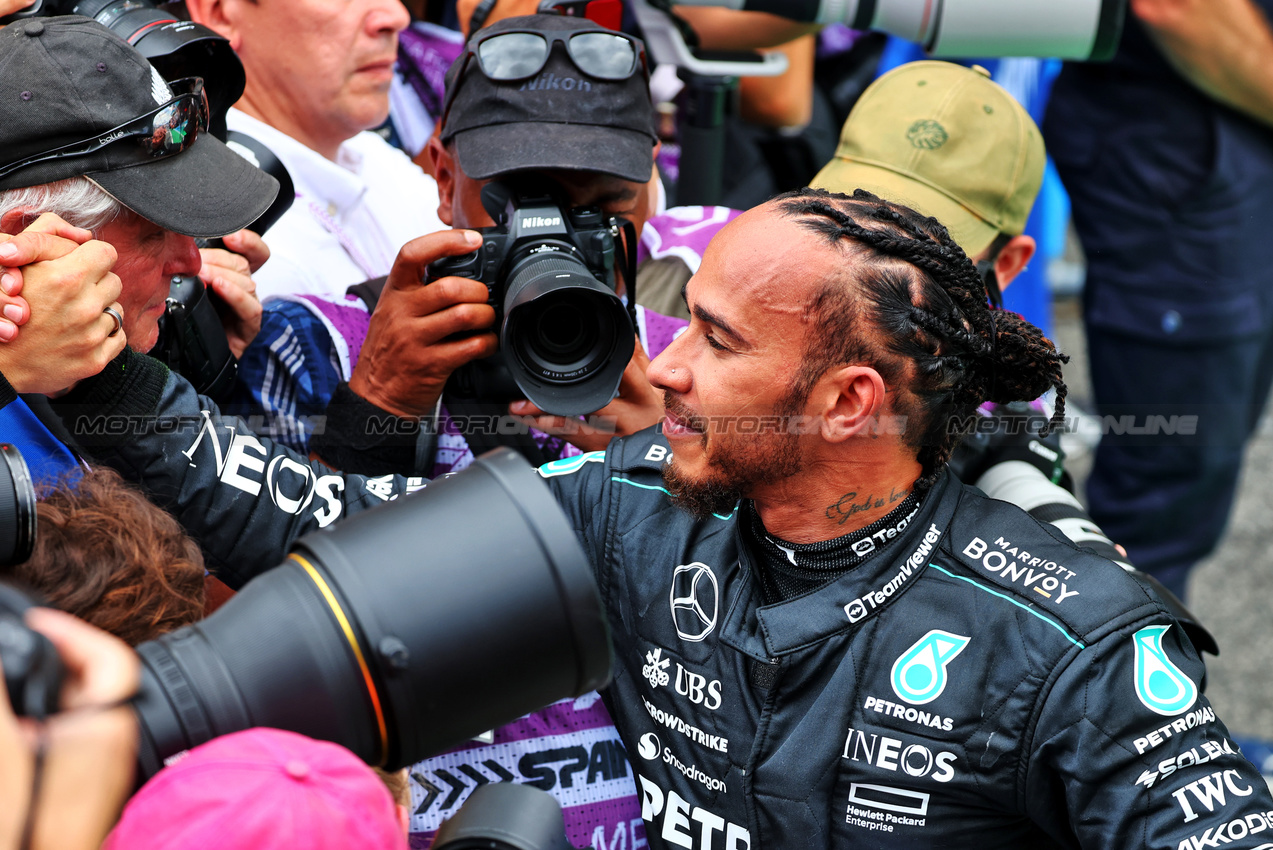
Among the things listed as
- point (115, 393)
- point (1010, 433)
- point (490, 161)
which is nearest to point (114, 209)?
point (115, 393)

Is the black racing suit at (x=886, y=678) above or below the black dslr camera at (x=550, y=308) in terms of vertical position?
below

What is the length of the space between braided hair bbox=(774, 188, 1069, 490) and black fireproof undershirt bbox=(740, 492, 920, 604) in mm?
78

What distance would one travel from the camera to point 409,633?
3.56ft

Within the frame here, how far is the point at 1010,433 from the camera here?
2037 mm

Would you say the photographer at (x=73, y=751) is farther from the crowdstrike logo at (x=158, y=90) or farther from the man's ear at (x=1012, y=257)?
the man's ear at (x=1012, y=257)

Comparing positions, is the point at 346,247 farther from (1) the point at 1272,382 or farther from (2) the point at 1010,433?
(1) the point at 1272,382

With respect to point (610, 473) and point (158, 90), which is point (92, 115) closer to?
point (158, 90)

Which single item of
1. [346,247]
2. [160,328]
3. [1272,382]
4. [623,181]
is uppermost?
[623,181]

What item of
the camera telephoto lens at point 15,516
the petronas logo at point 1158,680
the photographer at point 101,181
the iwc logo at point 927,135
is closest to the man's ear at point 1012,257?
the iwc logo at point 927,135

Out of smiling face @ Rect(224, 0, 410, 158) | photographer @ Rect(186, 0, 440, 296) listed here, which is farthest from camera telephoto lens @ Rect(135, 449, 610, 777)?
smiling face @ Rect(224, 0, 410, 158)

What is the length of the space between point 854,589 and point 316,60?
159 centimetres

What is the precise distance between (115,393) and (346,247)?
95 cm

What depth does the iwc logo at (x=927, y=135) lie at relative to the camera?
88.9 inches

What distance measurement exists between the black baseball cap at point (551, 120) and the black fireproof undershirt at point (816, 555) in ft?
2.36
